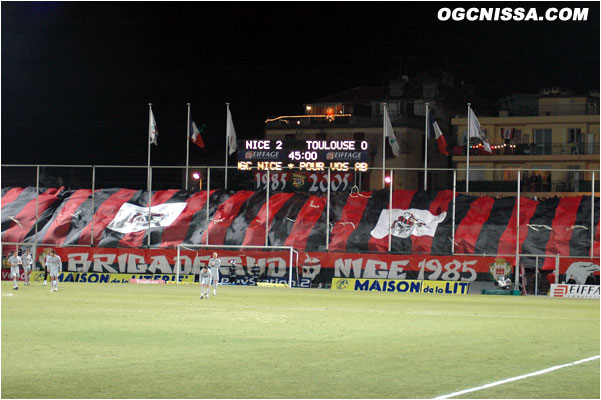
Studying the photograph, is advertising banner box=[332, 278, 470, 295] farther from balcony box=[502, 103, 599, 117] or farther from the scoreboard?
balcony box=[502, 103, 599, 117]

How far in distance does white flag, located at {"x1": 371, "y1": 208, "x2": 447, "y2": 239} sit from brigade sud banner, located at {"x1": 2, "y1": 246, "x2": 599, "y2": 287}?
2817 millimetres

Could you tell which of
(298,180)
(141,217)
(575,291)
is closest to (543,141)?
(298,180)

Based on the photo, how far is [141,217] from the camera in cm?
6562

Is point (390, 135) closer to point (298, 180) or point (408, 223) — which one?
point (408, 223)

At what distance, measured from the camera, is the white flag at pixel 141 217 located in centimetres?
6500

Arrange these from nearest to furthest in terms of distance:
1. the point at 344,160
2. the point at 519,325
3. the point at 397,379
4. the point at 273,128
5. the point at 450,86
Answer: the point at 397,379
the point at 519,325
the point at 344,160
the point at 273,128
the point at 450,86

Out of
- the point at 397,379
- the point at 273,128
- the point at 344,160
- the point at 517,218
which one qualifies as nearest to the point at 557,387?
the point at 397,379

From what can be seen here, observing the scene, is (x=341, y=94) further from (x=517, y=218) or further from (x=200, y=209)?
(x=517, y=218)

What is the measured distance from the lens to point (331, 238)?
2437 inches

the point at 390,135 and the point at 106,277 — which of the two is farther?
the point at 390,135

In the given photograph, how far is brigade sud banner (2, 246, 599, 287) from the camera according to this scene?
56594mm

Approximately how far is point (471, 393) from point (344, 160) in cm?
4578

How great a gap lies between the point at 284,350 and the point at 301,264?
125ft

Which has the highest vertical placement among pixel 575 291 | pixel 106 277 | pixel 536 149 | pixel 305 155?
pixel 536 149
